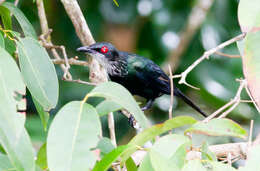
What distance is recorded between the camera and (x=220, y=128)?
74.9 inches

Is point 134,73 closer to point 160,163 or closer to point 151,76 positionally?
point 151,76

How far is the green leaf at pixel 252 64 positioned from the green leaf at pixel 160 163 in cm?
41

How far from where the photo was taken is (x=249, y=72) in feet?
5.77

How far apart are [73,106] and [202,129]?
0.56 metres

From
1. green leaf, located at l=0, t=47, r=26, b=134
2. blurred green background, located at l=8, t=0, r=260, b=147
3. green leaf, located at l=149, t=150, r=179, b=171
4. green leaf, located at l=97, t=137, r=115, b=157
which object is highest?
green leaf, located at l=0, t=47, r=26, b=134

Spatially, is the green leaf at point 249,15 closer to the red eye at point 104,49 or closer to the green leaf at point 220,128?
the green leaf at point 220,128

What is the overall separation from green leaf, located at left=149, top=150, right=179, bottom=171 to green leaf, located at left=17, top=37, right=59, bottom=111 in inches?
29.0

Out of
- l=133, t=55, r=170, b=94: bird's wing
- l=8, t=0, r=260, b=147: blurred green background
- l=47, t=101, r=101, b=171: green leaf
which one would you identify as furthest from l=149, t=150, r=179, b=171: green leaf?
l=8, t=0, r=260, b=147: blurred green background

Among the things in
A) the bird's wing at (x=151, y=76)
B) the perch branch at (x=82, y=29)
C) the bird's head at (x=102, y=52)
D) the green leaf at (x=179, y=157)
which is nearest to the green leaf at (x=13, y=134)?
the green leaf at (x=179, y=157)

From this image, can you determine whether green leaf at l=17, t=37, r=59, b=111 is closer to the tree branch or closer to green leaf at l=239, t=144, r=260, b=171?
green leaf at l=239, t=144, r=260, b=171

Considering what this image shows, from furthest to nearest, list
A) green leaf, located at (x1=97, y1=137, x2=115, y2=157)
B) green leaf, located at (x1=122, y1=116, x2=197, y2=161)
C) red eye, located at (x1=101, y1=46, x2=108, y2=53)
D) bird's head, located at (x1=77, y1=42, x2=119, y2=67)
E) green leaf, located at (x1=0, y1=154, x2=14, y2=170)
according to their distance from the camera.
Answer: red eye, located at (x1=101, y1=46, x2=108, y2=53)
bird's head, located at (x1=77, y1=42, x2=119, y2=67)
green leaf, located at (x1=97, y1=137, x2=115, y2=157)
green leaf, located at (x1=0, y1=154, x2=14, y2=170)
green leaf, located at (x1=122, y1=116, x2=197, y2=161)

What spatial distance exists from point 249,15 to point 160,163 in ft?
2.32

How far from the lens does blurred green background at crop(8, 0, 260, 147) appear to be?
6742 millimetres

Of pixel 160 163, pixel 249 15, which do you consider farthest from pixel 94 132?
pixel 249 15
